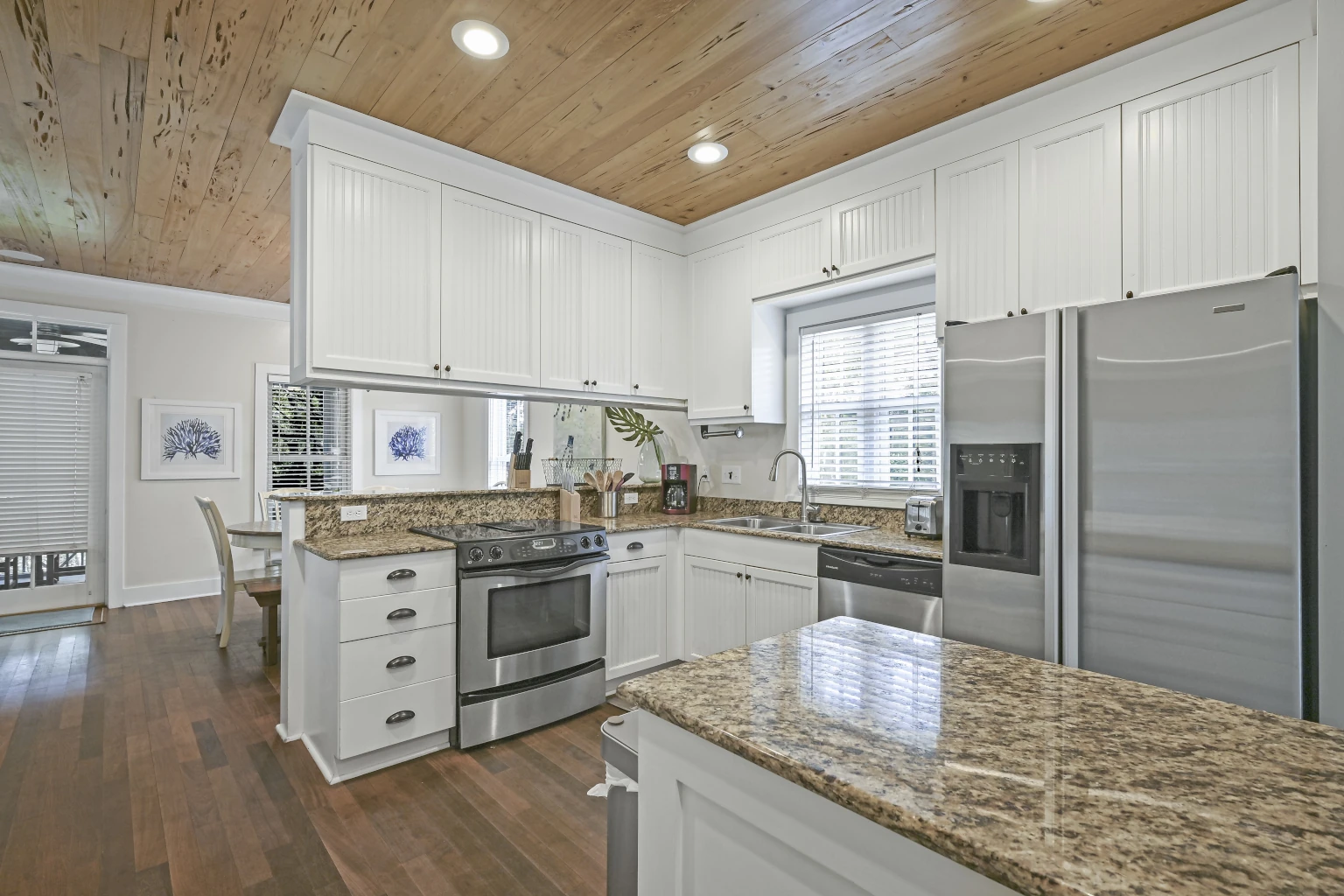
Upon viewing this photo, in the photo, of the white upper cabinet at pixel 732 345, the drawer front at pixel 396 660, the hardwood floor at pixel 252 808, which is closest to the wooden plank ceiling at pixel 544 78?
A: the white upper cabinet at pixel 732 345

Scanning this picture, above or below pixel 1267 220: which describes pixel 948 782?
below

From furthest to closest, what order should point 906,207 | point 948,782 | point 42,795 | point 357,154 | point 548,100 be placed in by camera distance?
point 906,207 → point 357,154 → point 548,100 → point 42,795 → point 948,782

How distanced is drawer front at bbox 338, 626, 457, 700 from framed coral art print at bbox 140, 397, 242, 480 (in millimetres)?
4269

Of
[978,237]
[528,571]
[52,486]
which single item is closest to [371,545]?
[528,571]

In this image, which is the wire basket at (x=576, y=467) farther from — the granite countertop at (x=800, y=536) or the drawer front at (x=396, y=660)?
the drawer front at (x=396, y=660)

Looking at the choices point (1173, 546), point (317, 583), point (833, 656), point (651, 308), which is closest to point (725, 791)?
point (833, 656)

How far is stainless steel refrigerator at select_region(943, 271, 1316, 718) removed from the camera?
1671mm

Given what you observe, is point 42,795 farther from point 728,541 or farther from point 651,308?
point 651,308

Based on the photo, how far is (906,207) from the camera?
2.86 meters

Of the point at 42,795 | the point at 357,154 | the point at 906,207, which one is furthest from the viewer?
the point at 906,207

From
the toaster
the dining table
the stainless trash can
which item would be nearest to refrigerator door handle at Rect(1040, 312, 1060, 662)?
the toaster

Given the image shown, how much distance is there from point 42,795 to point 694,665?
2.76m

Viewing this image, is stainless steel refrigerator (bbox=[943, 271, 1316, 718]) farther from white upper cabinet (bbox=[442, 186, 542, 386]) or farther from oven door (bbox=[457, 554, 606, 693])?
white upper cabinet (bbox=[442, 186, 542, 386])

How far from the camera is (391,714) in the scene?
250 centimetres
